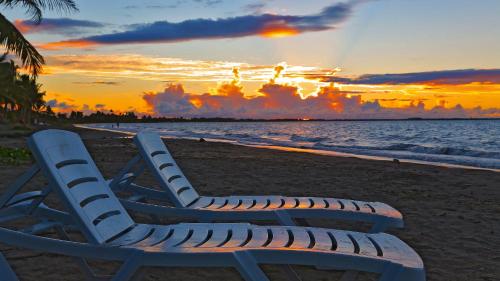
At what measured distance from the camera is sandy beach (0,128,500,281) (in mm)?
4512

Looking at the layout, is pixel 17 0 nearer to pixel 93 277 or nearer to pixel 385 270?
pixel 93 277

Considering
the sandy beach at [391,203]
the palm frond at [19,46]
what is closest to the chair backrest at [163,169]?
the sandy beach at [391,203]

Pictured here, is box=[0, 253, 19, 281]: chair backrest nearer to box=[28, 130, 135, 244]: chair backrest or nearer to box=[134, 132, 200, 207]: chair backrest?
box=[28, 130, 135, 244]: chair backrest

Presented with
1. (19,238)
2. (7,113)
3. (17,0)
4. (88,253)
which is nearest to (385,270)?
(88,253)

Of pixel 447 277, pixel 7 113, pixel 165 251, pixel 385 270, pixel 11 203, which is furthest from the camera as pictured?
pixel 7 113

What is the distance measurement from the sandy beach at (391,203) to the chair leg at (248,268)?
23.3 inches

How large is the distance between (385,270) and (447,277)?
2.41 metres

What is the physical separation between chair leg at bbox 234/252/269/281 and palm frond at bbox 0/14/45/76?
14.8m

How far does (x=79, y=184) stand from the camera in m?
3.26

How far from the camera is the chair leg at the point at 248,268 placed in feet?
7.93

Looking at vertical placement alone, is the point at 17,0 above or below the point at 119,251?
above

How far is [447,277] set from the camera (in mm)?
4438

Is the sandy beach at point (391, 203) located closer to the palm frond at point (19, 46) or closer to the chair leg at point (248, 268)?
the chair leg at point (248, 268)

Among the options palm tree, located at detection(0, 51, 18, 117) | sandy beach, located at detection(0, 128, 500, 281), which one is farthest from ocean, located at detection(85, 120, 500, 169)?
palm tree, located at detection(0, 51, 18, 117)
